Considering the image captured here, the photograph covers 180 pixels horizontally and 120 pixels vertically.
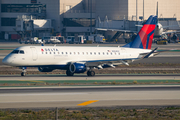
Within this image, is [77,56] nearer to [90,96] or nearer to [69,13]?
[90,96]

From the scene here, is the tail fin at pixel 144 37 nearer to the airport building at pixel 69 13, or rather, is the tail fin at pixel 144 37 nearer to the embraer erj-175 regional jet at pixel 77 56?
the embraer erj-175 regional jet at pixel 77 56

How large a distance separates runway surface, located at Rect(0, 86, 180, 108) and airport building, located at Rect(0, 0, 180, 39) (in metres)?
140

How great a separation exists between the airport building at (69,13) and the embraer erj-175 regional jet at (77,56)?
402 ft

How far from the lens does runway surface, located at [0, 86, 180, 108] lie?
945 inches

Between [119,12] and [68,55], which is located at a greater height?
[119,12]

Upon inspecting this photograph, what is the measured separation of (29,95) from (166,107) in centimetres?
1173

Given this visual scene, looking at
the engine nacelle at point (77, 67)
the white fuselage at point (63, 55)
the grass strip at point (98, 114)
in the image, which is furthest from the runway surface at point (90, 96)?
the white fuselage at point (63, 55)

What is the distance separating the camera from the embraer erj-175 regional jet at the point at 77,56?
41.2 meters

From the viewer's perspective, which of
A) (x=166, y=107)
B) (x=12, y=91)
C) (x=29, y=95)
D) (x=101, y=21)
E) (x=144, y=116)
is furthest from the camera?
(x=101, y=21)

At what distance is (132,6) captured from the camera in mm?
172875

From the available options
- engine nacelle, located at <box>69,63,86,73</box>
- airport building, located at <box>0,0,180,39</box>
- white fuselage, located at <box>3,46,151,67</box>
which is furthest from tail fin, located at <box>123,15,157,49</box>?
airport building, located at <box>0,0,180,39</box>

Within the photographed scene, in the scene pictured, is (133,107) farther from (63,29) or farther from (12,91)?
(63,29)

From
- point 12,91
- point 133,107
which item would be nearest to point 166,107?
point 133,107

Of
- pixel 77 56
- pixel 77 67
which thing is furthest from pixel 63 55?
pixel 77 67
